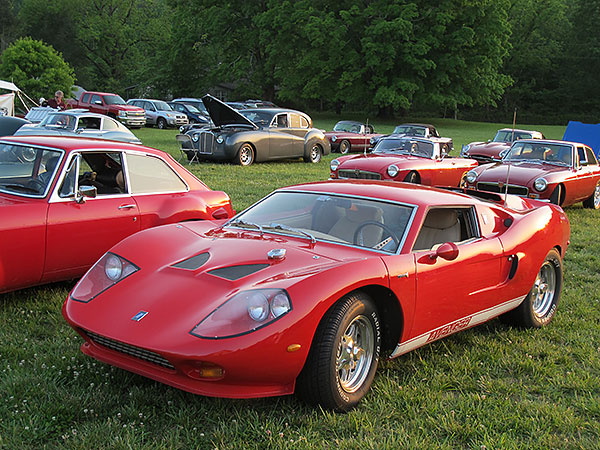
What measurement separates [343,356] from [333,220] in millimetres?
1154

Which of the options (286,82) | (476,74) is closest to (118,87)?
(286,82)

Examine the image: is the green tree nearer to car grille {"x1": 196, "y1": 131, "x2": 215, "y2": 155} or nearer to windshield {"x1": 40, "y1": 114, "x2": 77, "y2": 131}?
windshield {"x1": 40, "y1": 114, "x2": 77, "y2": 131}

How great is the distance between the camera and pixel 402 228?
13.5ft

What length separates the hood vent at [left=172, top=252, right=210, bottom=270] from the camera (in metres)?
3.65

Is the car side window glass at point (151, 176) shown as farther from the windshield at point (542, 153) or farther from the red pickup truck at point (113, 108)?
the red pickup truck at point (113, 108)

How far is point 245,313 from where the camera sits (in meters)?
3.15

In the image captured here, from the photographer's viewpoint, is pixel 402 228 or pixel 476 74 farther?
pixel 476 74

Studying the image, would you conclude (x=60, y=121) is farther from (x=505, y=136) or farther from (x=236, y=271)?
(x=236, y=271)

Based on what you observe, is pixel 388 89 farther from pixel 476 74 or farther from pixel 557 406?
pixel 557 406

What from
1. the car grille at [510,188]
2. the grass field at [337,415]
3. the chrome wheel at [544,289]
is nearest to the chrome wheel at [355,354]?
the grass field at [337,415]

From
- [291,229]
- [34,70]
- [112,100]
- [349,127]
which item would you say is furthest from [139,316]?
[34,70]

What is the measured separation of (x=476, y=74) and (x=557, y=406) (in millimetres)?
47169

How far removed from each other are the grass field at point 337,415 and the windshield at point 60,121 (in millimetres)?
13294

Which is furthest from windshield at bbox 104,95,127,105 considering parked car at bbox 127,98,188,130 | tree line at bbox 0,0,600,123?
tree line at bbox 0,0,600,123
